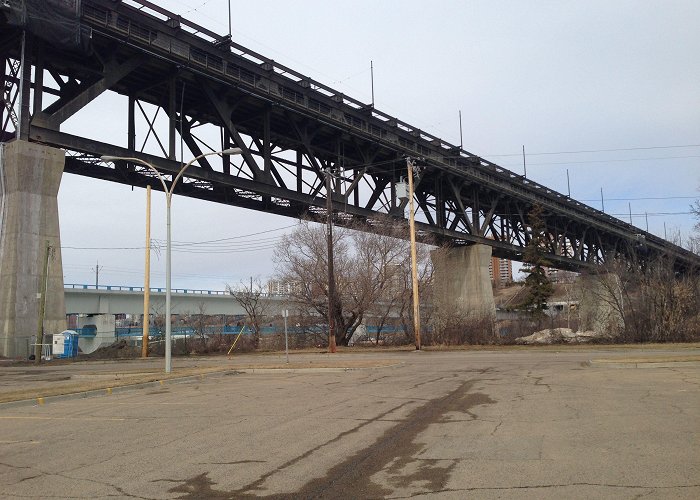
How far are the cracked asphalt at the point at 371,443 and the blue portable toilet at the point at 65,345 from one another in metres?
20.7

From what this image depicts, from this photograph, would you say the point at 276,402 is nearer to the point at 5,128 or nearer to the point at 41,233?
the point at 41,233

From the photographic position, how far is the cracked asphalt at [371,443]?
6305 millimetres

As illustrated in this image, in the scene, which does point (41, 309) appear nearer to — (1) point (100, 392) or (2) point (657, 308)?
(1) point (100, 392)

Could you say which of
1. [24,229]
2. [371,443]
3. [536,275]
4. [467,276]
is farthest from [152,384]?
[536,275]

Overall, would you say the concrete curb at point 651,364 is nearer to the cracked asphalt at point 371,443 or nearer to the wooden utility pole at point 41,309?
the cracked asphalt at point 371,443

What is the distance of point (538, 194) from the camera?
67000mm

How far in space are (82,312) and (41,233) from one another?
36.8 metres

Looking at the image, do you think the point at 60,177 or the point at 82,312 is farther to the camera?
the point at 82,312

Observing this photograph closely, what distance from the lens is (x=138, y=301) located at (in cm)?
6706

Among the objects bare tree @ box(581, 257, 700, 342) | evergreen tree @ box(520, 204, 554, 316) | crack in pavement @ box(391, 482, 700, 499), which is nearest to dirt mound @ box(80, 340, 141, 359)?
bare tree @ box(581, 257, 700, 342)

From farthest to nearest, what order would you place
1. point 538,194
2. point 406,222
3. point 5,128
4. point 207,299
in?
point 207,299
point 538,194
point 406,222
point 5,128

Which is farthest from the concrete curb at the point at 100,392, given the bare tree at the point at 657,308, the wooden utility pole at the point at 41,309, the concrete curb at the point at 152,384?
the bare tree at the point at 657,308

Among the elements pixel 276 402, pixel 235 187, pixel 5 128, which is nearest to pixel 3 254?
pixel 5 128

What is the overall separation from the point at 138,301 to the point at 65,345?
28.8 meters
